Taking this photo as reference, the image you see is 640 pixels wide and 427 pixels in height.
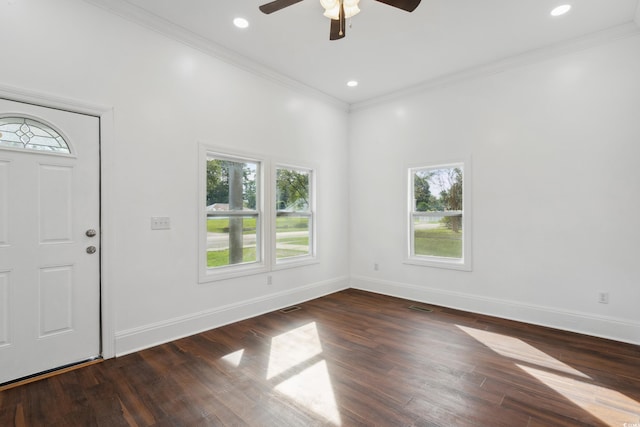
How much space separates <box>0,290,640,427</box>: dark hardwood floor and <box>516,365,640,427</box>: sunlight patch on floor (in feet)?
0.03

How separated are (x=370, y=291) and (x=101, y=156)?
13.4 feet

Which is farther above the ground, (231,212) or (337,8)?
(337,8)

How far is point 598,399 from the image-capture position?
215cm

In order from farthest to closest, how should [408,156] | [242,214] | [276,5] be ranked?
[408,156] → [242,214] → [276,5]

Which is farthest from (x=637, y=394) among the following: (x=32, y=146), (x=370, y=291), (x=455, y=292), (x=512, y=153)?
(x=32, y=146)

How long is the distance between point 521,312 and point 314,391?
289cm

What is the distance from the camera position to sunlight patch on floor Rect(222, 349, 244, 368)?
2.67 metres

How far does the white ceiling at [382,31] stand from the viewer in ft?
9.39

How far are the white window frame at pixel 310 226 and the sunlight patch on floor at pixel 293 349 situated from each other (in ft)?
3.50

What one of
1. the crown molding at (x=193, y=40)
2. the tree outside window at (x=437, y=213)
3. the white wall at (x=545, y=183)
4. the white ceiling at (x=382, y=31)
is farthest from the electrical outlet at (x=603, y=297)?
the crown molding at (x=193, y=40)

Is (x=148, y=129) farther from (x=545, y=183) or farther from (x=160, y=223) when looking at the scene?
(x=545, y=183)

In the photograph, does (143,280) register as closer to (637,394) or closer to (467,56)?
(637,394)

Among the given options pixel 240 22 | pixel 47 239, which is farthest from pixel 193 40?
pixel 47 239

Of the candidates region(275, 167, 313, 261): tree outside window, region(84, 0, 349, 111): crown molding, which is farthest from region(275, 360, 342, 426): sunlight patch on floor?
region(84, 0, 349, 111): crown molding
